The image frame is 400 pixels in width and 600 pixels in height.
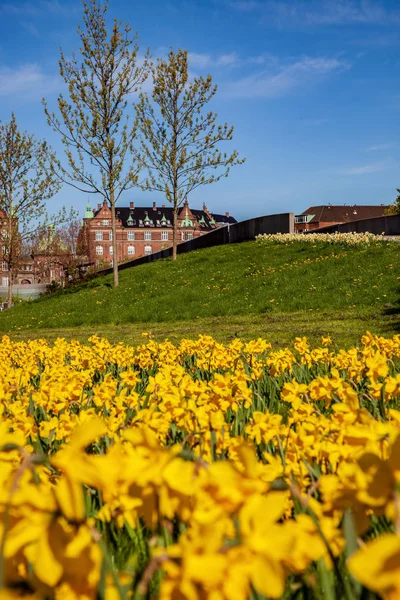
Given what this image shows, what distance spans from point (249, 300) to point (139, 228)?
257 feet

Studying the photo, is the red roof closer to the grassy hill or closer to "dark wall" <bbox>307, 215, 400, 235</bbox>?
"dark wall" <bbox>307, 215, 400, 235</bbox>

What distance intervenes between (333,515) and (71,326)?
14.6 m

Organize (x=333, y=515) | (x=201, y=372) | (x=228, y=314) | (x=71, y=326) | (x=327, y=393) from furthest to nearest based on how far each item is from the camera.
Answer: (x=71, y=326), (x=228, y=314), (x=201, y=372), (x=327, y=393), (x=333, y=515)

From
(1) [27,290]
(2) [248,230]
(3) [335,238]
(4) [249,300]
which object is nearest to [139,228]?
(1) [27,290]

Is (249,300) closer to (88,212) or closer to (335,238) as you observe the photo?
(335,238)

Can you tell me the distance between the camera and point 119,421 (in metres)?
2.29

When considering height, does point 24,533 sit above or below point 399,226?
below

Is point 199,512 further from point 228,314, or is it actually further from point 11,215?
point 11,215

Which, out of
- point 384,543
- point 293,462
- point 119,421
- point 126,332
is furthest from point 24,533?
point 126,332

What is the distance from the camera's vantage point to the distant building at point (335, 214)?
283ft

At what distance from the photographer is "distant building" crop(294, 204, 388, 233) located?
283 ft

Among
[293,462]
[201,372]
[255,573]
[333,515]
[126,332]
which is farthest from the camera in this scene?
[126,332]

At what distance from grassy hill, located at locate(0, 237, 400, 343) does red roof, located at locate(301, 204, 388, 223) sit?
67392 millimetres

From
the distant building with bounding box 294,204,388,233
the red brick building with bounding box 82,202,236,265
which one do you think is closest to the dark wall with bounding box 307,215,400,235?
the distant building with bounding box 294,204,388,233
